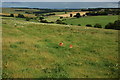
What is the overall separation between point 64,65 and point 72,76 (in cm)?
190

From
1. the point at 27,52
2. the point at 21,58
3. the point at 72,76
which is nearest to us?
the point at 72,76

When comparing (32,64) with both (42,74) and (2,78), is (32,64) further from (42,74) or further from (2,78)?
(2,78)

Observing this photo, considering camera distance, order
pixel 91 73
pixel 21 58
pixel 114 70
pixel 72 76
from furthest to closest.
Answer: pixel 21 58 → pixel 114 70 → pixel 91 73 → pixel 72 76

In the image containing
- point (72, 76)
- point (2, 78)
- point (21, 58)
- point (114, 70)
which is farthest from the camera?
point (21, 58)

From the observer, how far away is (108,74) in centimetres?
947

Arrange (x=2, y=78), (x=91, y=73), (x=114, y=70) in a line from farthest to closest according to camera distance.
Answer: (x=114, y=70) < (x=91, y=73) < (x=2, y=78)

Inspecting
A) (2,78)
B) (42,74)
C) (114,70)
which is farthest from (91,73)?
(2,78)

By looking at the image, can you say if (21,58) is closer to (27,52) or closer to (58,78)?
(27,52)

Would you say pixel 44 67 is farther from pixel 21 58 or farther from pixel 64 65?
pixel 21 58

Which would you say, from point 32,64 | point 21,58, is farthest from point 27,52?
point 32,64

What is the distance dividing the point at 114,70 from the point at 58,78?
4139mm

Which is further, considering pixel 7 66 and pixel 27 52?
pixel 27 52

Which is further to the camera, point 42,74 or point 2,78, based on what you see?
point 42,74

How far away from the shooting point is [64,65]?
10578 mm
